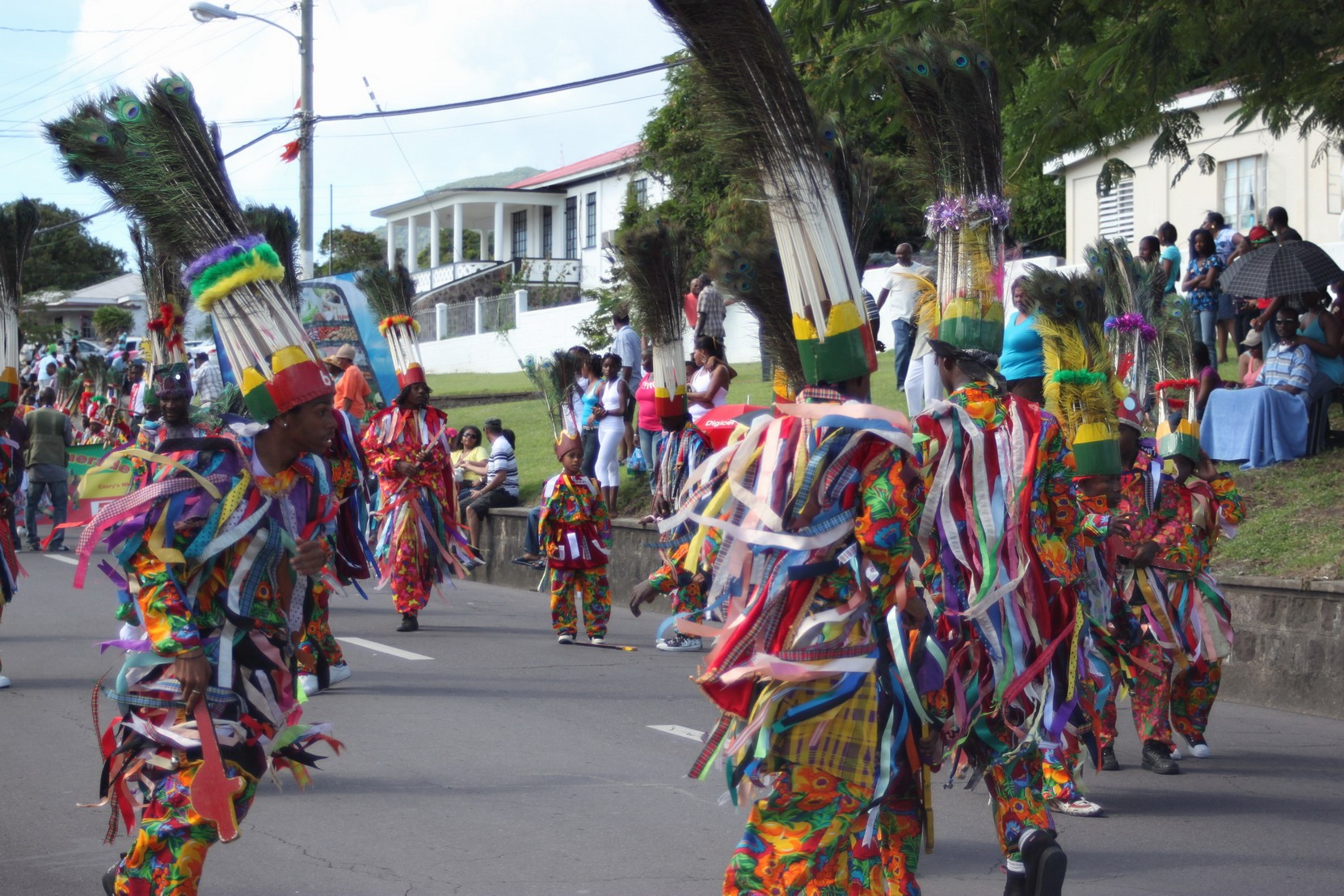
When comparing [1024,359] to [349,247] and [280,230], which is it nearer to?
[280,230]

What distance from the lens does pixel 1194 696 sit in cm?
686

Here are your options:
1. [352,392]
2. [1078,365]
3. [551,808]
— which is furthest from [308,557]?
[352,392]

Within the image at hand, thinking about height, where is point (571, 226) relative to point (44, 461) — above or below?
above

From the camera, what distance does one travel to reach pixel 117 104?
14.0ft

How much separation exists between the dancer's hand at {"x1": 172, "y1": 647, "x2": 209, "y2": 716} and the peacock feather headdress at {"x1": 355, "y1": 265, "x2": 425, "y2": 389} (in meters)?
6.95

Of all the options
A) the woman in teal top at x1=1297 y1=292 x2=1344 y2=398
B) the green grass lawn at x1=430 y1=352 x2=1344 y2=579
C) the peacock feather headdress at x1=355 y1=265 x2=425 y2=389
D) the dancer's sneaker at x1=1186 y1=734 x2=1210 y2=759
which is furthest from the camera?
→ the woman in teal top at x1=1297 y1=292 x2=1344 y2=398

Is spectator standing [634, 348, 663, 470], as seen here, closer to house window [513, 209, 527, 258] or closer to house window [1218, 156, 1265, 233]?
house window [1218, 156, 1265, 233]

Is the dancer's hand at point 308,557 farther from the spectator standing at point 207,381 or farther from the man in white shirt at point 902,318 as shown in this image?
the man in white shirt at point 902,318

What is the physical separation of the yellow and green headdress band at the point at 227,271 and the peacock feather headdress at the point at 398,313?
6607 millimetres

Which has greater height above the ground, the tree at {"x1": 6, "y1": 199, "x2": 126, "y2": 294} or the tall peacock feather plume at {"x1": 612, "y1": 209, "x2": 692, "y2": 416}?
the tree at {"x1": 6, "y1": 199, "x2": 126, "y2": 294}

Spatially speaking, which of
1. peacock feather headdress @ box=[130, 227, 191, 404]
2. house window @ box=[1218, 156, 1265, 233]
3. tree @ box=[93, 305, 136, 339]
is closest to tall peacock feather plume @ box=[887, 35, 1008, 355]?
peacock feather headdress @ box=[130, 227, 191, 404]

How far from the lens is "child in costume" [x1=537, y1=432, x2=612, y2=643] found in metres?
10.5

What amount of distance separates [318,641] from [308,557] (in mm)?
4114

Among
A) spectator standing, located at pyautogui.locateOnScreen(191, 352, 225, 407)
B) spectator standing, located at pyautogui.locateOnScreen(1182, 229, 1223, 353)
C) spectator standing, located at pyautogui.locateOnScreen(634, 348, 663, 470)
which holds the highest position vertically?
spectator standing, located at pyautogui.locateOnScreen(1182, 229, 1223, 353)
